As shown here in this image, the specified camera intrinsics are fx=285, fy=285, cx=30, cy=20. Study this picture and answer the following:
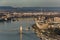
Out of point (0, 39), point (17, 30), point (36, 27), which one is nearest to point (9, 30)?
point (17, 30)

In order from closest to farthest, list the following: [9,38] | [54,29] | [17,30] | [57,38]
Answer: [57,38] → [9,38] → [54,29] → [17,30]

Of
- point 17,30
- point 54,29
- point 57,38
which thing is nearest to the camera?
point 57,38

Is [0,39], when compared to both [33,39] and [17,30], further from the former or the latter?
[17,30]

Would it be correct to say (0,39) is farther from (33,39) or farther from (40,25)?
(40,25)

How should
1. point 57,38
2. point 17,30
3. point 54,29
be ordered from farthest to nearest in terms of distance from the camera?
point 17,30, point 54,29, point 57,38

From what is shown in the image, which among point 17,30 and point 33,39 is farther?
point 17,30

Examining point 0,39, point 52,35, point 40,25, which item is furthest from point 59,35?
point 40,25

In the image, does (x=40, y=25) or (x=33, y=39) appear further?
(x=40, y=25)

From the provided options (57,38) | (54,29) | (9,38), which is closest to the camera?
(57,38)
